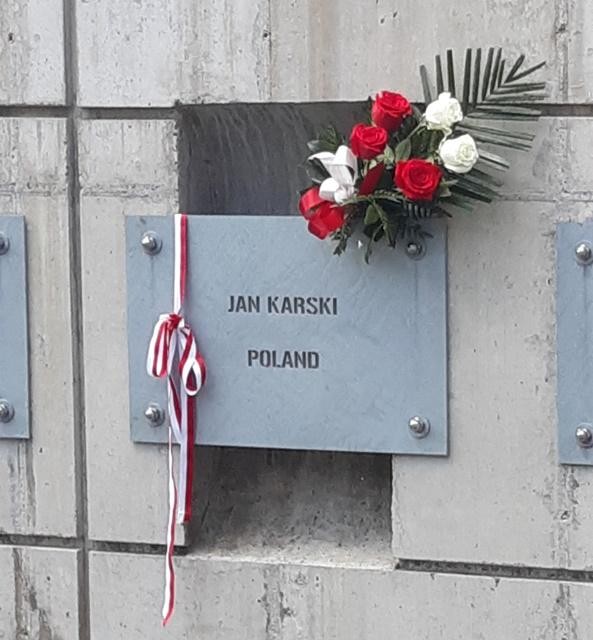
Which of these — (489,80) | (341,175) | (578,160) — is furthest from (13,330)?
(578,160)

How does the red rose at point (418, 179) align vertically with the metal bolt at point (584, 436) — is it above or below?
above

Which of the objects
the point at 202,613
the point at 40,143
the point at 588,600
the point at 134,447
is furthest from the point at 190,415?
the point at 588,600

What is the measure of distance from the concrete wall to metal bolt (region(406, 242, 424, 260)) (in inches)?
2.7

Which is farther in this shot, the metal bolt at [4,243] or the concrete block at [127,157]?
the metal bolt at [4,243]

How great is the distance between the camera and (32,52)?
3.78 meters

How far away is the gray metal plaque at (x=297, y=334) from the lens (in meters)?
3.60

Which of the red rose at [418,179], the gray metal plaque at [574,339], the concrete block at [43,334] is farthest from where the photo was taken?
the concrete block at [43,334]

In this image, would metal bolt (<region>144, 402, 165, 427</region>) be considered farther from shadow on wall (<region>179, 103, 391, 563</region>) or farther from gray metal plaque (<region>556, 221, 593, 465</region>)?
gray metal plaque (<region>556, 221, 593, 465</region>)

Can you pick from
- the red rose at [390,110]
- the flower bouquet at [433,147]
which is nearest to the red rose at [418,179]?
the flower bouquet at [433,147]

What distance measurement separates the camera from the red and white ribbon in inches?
146

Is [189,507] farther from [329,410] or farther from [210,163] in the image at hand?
[210,163]

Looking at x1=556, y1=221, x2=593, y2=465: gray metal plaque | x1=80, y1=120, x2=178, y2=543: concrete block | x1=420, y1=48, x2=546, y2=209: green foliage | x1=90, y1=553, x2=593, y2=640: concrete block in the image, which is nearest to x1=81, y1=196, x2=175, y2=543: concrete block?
x1=80, y1=120, x2=178, y2=543: concrete block

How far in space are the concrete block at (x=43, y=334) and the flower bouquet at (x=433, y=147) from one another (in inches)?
27.5

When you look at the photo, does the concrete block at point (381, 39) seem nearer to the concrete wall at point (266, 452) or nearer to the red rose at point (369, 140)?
the concrete wall at point (266, 452)
